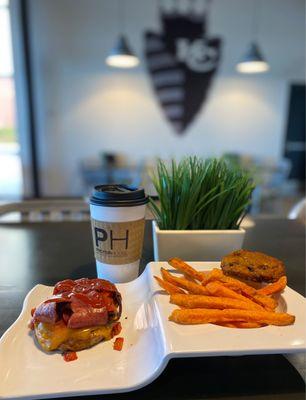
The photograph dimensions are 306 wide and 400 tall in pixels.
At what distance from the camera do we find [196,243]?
74 cm

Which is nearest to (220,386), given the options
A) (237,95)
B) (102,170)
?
(102,170)

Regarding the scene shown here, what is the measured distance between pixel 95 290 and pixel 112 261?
0.14 meters

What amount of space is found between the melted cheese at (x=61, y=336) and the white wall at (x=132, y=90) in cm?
413

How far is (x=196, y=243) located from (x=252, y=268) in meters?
0.16

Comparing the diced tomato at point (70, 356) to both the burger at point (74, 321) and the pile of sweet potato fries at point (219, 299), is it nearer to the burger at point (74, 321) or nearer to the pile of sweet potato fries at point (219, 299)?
the burger at point (74, 321)

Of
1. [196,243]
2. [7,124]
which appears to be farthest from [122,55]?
[196,243]

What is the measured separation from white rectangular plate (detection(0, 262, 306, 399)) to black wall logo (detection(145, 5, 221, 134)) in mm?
4336

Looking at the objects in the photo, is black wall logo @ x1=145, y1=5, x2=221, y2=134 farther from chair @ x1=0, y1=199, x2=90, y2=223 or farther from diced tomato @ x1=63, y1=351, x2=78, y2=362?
diced tomato @ x1=63, y1=351, x2=78, y2=362

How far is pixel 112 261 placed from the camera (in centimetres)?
68

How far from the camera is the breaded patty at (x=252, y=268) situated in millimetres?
598

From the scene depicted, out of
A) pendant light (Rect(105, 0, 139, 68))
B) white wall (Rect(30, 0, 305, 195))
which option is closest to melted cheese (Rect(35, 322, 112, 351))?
pendant light (Rect(105, 0, 139, 68))

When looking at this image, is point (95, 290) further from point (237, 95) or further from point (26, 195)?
point (237, 95)

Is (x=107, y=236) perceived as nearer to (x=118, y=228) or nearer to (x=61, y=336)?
(x=118, y=228)

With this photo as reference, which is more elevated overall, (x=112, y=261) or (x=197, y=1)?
(x=197, y=1)
